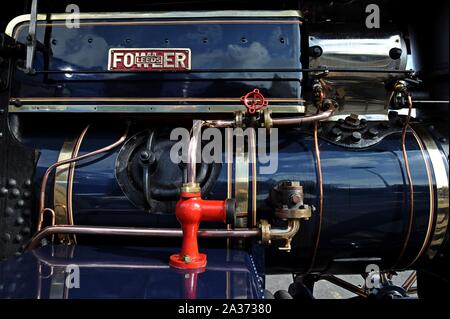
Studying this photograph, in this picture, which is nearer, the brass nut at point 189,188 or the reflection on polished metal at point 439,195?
the brass nut at point 189,188

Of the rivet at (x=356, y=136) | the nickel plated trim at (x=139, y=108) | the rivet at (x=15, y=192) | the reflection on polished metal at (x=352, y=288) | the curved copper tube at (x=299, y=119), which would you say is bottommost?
the reflection on polished metal at (x=352, y=288)

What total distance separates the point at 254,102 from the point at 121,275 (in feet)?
2.81

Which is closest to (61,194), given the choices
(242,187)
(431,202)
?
(242,187)

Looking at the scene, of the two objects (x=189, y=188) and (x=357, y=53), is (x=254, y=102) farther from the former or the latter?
(x=357, y=53)

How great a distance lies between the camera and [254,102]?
165cm

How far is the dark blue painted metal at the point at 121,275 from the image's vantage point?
1.31 meters

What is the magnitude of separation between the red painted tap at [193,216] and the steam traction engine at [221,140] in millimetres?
217

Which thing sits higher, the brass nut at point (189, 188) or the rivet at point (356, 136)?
the rivet at point (356, 136)

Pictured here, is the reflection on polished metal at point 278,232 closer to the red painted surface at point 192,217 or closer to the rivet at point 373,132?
the red painted surface at point 192,217

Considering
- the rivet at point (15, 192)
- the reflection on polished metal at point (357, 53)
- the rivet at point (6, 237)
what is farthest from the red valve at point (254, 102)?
the rivet at point (6, 237)

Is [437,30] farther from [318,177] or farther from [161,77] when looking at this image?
[161,77]

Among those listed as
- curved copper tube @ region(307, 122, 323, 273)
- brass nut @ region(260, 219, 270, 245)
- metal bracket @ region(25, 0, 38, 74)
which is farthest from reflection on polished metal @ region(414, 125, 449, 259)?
metal bracket @ region(25, 0, 38, 74)

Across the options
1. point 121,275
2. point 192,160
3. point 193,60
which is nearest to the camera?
point 121,275

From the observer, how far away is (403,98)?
6.24 ft
